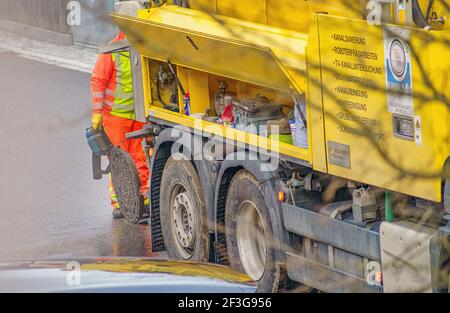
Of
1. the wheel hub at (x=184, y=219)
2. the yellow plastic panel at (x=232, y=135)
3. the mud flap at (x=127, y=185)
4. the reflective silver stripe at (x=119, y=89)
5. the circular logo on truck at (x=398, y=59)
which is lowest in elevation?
the mud flap at (x=127, y=185)

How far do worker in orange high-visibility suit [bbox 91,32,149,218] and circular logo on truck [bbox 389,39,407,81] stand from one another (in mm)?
5726

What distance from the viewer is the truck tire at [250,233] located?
8.88m

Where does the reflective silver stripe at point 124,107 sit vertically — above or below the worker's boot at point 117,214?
above

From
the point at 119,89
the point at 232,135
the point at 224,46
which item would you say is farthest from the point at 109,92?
the point at 224,46

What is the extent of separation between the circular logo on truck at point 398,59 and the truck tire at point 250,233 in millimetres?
1932

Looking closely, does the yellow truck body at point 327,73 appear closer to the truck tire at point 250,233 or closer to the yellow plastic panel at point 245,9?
the yellow plastic panel at point 245,9

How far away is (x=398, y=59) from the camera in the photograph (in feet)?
23.6

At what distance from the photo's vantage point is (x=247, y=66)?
8719mm

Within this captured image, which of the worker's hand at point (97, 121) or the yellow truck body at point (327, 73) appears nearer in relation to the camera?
the yellow truck body at point (327, 73)

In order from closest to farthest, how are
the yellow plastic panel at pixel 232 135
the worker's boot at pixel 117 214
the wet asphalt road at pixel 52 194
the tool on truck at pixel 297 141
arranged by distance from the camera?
1. the tool on truck at pixel 297 141
2. the yellow plastic panel at pixel 232 135
3. the wet asphalt road at pixel 52 194
4. the worker's boot at pixel 117 214

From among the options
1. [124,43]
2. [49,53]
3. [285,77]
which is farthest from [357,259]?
[49,53]

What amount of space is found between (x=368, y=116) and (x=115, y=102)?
5589 millimetres

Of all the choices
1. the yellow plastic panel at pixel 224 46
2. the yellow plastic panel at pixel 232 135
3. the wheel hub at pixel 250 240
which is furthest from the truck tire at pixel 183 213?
the yellow plastic panel at pixel 224 46
